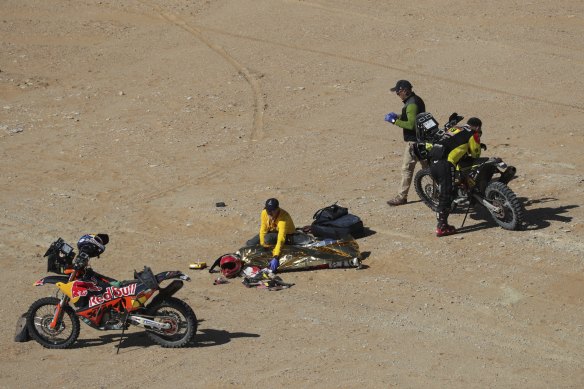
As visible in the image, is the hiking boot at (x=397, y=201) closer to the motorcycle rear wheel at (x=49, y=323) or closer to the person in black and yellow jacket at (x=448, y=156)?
the person in black and yellow jacket at (x=448, y=156)

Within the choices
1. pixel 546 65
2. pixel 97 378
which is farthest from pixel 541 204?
pixel 546 65

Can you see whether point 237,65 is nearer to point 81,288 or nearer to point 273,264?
point 273,264

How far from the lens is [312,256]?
1320 centimetres

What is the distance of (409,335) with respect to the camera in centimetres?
1100

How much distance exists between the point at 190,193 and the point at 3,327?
5.43m

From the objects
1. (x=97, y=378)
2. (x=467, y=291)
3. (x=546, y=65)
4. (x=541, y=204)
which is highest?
(x=546, y=65)

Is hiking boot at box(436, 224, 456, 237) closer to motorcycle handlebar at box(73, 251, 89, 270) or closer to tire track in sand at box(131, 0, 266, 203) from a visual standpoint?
motorcycle handlebar at box(73, 251, 89, 270)

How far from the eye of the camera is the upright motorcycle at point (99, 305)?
430 inches

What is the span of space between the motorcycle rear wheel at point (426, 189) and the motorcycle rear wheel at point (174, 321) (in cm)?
524

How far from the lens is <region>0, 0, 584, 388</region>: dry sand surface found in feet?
35.2

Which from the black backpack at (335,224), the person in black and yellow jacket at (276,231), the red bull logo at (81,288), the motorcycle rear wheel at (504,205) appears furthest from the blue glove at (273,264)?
the motorcycle rear wheel at (504,205)

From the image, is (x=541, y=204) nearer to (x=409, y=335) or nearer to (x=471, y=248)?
(x=471, y=248)

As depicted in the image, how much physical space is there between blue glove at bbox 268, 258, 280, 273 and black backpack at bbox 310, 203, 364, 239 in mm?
970

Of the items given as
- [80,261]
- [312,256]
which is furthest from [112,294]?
[312,256]
